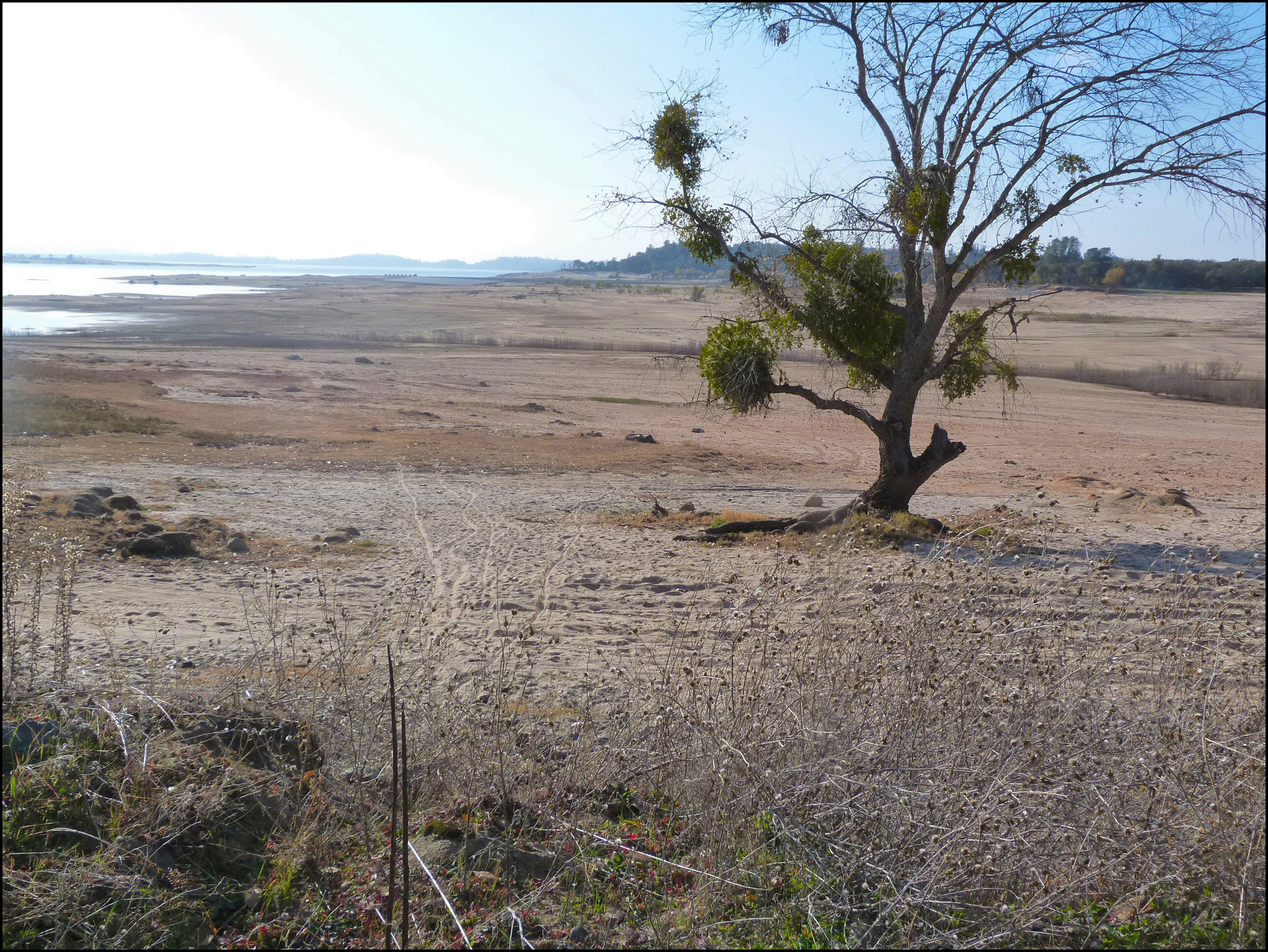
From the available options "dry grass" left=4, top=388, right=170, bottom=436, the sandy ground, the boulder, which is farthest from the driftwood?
"dry grass" left=4, top=388, right=170, bottom=436

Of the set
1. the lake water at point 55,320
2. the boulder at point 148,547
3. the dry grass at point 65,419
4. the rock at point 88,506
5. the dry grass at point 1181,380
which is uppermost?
the lake water at point 55,320

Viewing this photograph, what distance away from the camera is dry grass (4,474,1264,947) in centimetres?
360

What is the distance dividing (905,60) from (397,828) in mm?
11889

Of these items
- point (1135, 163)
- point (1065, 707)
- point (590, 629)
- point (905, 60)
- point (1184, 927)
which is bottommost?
point (590, 629)

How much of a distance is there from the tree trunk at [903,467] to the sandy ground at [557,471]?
1046mm

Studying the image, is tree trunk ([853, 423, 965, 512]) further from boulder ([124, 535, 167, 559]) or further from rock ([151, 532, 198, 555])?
boulder ([124, 535, 167, 559])

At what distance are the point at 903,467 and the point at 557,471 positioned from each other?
22.3 feet

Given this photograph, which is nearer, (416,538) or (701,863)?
(701,863)

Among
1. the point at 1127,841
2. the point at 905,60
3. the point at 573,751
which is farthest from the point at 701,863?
the point at 905,60

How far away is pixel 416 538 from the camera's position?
40.1 ft

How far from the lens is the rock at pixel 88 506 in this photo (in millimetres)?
11727

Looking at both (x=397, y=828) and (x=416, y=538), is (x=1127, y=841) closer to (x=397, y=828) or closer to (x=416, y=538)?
(x=397, y=828)

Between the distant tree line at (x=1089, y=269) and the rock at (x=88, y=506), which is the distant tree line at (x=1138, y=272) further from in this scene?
the rock at (x=88, y=506)

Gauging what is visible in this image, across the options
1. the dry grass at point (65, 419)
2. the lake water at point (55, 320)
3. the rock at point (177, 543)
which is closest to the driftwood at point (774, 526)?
the rock at point (177, 543)
